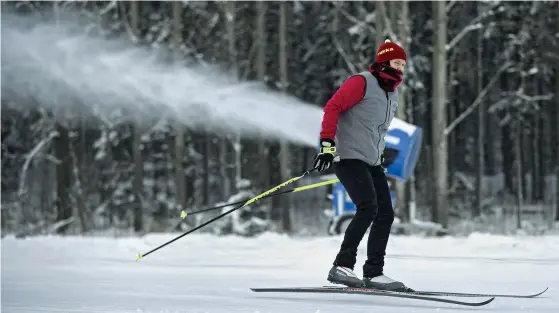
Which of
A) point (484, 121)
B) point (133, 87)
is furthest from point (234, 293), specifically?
point (484, 121)

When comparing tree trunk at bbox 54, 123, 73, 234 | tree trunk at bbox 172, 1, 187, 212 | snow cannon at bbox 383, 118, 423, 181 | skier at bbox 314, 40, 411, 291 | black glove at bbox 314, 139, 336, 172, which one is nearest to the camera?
black glove at bbox 314, 139, 336, 172

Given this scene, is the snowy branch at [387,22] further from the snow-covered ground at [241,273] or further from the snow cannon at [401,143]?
the snow-covered ground at [241,273]

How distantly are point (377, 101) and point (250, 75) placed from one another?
18.3 m

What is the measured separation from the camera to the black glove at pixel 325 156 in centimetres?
643

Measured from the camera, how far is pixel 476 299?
21.9ft

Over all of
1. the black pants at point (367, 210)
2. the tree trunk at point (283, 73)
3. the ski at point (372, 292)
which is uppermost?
the tree trunk at point (283, 73)

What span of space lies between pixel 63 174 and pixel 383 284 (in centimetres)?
1754

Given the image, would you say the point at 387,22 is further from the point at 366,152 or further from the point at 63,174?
the point at 366,152

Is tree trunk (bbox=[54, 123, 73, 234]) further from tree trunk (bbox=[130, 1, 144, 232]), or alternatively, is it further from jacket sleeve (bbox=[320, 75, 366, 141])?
jacket sleeve (bbox=[320, 75, 366, 141])

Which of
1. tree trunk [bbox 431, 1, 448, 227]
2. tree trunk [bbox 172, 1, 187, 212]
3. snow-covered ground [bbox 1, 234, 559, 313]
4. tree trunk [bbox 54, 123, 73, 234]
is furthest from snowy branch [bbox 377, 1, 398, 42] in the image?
tree trunk [bbox 54, 123, 73, 234]

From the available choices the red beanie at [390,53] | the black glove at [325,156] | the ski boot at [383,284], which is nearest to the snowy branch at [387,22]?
the red beanie at [390,53]

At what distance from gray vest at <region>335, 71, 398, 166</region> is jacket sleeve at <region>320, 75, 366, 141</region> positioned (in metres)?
0.07

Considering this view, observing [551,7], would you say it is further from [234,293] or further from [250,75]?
[234,293]

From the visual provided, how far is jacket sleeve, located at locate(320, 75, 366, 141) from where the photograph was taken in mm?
6562
